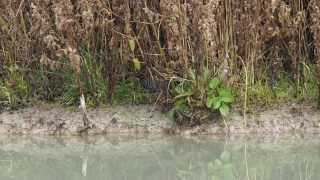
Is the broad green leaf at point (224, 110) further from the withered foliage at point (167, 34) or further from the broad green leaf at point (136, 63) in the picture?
the broad green leaf at point (136, 63)

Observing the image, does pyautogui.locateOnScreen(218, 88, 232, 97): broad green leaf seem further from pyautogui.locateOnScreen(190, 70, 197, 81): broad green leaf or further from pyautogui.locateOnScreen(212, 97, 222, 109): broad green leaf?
pyautogui.locateOnScreen(190, 70, 197, 81): broad green leaf

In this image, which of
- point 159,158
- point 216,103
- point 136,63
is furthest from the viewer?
point 136,63

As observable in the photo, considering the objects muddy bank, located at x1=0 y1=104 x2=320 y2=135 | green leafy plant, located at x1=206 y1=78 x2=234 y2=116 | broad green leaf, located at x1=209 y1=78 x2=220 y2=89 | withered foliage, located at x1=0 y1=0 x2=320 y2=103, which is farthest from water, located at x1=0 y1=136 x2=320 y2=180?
withered foliage, located at x1=0 y1=0 x2=320 y2=103

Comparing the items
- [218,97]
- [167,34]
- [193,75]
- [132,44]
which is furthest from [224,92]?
[132,44]

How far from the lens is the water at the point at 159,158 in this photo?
3986 millimetres

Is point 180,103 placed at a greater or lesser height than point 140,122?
greater

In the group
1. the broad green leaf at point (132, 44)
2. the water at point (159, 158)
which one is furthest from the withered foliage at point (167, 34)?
the water at point (159, 158)

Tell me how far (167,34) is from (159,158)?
0.89 metres

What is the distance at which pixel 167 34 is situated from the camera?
15.4ft

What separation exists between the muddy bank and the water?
10 centimetres

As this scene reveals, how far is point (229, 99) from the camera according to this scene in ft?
15.5

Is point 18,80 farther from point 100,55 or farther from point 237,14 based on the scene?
point 237,14

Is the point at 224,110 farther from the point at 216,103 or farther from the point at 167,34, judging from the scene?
the point at 167,34

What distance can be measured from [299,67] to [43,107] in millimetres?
1832
